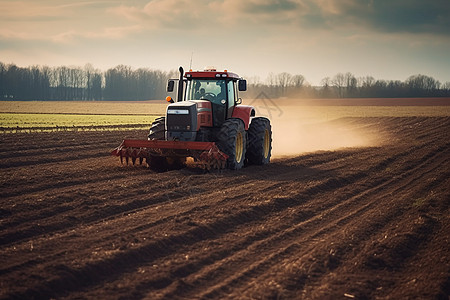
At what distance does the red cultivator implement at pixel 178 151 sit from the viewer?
1172 centimetres

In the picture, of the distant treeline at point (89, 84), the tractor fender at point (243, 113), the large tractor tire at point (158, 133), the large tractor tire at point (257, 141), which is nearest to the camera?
the large tractor tire at point (158, 133)

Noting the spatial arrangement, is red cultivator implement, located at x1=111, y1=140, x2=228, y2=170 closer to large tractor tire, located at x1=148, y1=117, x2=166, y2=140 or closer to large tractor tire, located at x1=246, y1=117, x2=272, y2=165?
large tractor tire, located at x1=148, y1=117, x2=166, y2=140

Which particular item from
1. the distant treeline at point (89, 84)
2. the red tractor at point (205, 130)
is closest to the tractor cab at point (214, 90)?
the red tractor at point (205, 130)

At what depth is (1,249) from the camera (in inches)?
245

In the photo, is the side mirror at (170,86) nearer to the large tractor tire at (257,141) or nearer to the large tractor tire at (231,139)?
the large tractor tire at (231,139)

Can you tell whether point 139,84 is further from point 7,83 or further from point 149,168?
point 149,168

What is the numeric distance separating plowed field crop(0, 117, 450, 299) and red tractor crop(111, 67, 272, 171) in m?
0.49

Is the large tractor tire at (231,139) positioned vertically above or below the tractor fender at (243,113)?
below

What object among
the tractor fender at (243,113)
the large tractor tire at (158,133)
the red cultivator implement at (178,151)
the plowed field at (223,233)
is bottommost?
the plowed field at (223,233)

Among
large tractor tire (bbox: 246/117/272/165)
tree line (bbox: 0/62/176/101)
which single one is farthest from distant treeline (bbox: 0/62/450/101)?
large tractor tire (bbox: 246/117/272/165)

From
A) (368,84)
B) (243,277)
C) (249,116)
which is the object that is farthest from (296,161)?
(368,84)

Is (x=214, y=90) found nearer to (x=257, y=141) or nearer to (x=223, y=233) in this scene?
(x=257, y=141)

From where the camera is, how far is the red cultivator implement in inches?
461

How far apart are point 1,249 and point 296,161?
33.6ft
